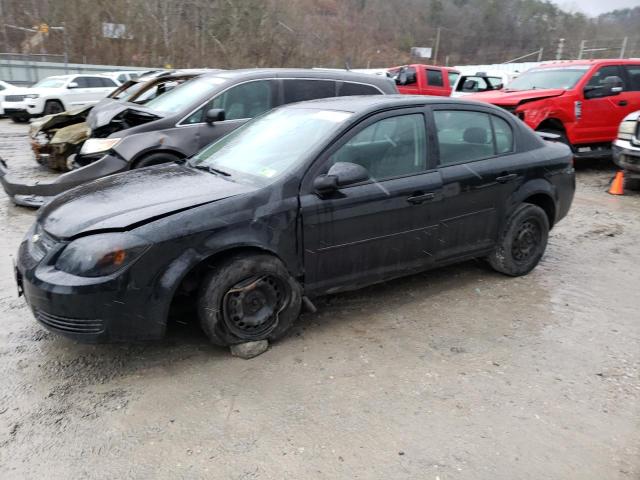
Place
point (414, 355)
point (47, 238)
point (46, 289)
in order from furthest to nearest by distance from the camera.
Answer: point (414, 355), point (47, 238), point (46, 289)

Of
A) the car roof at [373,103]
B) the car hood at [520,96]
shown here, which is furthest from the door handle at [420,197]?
the car hood at [520,96]

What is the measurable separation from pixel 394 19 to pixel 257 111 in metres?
81.1

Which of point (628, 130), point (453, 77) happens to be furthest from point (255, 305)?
point (453, 77)

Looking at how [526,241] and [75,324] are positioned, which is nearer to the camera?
[75,324]

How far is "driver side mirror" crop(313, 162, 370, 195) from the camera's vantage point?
357 cm

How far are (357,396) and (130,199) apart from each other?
76.3 inches

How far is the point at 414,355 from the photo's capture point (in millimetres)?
3607

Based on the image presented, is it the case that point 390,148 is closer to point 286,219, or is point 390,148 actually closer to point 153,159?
point 286,219

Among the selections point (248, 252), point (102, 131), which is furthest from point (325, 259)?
point (102, 131)

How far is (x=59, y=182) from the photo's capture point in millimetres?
6113

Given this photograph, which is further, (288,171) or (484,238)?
(484,238)

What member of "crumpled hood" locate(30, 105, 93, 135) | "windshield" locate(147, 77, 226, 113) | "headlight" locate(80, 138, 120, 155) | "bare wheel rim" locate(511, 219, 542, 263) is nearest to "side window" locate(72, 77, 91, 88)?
"crumpled hood" locate(30, 105, 93, 135)

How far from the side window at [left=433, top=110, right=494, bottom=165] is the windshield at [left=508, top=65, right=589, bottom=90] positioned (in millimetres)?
6004

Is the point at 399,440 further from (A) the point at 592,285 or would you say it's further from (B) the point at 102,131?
(B) the point at 102,131
